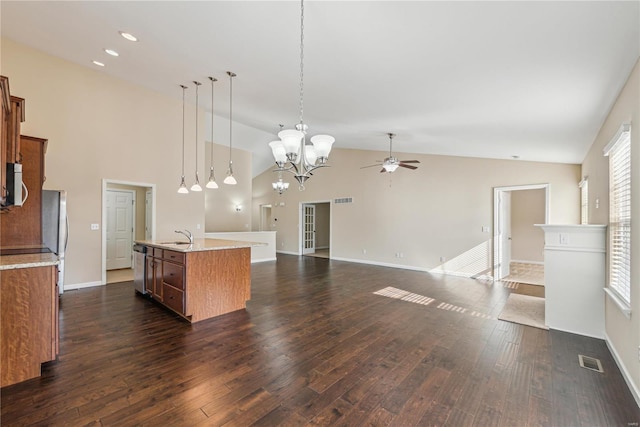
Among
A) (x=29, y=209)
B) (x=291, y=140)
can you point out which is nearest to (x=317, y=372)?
(x=291, y=140)

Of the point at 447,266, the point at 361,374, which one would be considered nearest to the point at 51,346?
the point at 361,374

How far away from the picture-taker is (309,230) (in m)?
10.3

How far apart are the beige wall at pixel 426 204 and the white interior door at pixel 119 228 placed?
506 cm

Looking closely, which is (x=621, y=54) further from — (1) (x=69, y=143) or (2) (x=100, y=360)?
(1) (x=69, y=143)

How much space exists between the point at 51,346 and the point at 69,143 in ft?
13.2

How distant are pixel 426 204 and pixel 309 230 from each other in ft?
15.4

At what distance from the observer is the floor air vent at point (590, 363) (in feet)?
7.84

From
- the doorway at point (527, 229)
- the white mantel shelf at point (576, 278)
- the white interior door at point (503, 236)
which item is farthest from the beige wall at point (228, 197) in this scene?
the white mantel shelf at point (576, 278)

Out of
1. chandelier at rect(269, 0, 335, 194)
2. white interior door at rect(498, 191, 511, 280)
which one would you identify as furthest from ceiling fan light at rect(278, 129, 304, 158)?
white interior door at rect(498, 191, 511, 280)

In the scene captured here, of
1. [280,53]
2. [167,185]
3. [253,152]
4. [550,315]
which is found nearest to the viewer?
[280,53]

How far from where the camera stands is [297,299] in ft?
14.2

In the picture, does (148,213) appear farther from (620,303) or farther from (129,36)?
(620,303)

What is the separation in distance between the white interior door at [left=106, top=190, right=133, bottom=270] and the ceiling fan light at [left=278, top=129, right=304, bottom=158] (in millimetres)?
5885

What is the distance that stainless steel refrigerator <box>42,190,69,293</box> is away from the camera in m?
4.12
